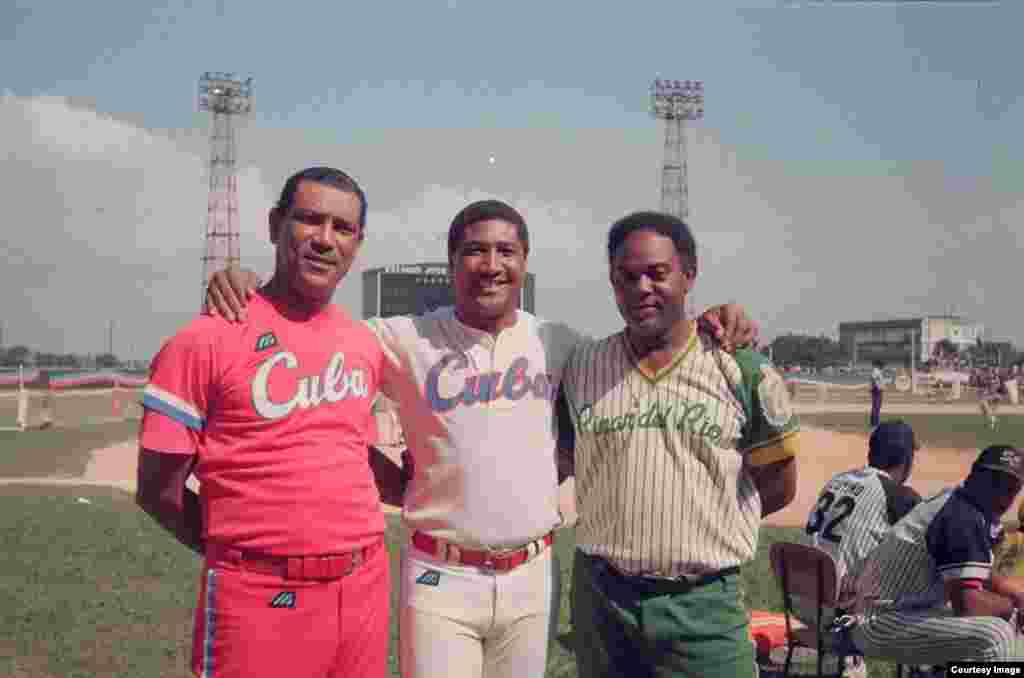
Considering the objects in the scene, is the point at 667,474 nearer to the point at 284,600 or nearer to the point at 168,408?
the point at 284,600

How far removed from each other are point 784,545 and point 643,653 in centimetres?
214

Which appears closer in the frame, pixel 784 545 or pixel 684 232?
pixel 684 232

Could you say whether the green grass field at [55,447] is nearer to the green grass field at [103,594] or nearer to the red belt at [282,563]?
the green grass field at [103,594]

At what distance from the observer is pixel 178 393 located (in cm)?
247

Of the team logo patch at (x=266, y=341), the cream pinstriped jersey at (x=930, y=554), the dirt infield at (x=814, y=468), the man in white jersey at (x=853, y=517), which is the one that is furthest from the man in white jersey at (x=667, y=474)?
the dirt infield at (x=814, y=468)

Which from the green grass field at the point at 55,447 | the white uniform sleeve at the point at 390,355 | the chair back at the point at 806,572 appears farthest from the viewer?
the green grass field at the point at 55,447

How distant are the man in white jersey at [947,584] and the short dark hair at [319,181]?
2.94 metres

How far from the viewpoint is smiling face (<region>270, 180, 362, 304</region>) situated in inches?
105

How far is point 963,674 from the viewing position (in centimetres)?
391

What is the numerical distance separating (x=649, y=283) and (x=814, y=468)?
50.1 ft

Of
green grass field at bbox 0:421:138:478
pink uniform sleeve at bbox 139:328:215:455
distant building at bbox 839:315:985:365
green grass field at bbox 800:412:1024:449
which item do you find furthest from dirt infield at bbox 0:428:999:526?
distant building at bbox 839:315:985:365

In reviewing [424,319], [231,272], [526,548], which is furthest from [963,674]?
[231,272]

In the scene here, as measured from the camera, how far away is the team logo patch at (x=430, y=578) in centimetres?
278

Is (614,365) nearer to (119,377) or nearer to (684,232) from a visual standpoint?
(684,232)
